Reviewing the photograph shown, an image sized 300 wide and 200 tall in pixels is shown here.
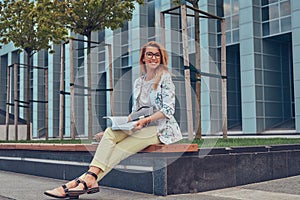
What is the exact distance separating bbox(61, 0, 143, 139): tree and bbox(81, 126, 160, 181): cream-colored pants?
5533 mm

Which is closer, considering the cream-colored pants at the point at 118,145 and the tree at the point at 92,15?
the cream-colored pants at the point at 118,145

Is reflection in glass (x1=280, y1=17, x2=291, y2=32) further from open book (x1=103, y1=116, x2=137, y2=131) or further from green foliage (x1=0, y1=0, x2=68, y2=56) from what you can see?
open book (x1=103, y1=116, x2=137, y2=131)

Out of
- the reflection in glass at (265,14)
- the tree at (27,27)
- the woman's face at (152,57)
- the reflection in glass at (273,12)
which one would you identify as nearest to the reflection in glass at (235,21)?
the reflection in glass at (265,14)

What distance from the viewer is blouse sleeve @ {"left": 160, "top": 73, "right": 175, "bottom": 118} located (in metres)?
5.25

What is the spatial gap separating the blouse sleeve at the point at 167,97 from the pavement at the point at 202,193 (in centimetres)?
109

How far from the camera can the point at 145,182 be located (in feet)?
19.6

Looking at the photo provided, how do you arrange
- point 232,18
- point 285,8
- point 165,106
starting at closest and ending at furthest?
point 165,106 < point 285,8 < point 232,18

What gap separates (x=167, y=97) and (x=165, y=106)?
0.41ft

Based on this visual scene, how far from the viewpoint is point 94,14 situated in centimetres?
1108

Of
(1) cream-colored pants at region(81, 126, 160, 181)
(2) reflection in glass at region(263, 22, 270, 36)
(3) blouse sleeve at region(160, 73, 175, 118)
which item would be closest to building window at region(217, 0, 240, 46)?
(2) reflection in glass at region(263, 22, 270, 36)

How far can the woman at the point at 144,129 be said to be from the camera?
4.99 metres

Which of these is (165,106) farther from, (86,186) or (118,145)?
(86,186)

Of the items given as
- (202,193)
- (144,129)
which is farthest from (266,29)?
(144,129)

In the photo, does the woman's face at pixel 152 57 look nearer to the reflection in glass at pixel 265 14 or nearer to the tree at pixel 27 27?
the tree at pixel 27 27
